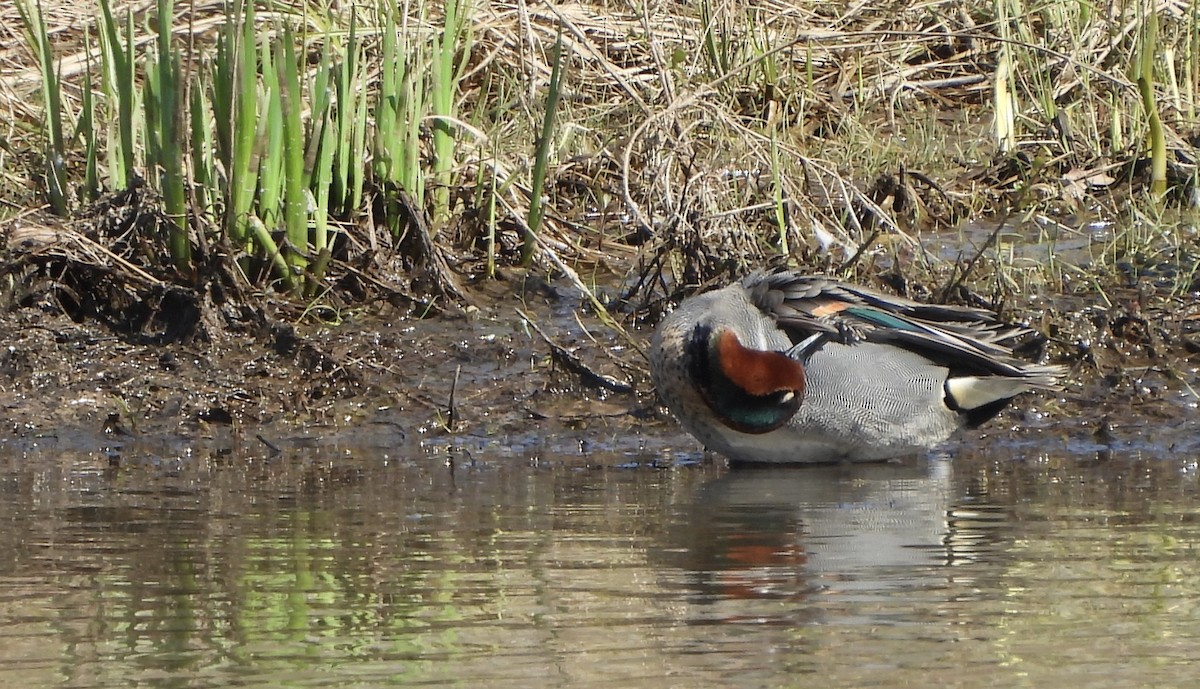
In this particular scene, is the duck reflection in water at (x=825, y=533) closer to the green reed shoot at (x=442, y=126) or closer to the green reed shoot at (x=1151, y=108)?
the green reed shoot at (x=442, y=126)

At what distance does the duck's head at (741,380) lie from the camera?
5609 mm

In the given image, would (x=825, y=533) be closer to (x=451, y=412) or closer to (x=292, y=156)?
(x=451, y=412)

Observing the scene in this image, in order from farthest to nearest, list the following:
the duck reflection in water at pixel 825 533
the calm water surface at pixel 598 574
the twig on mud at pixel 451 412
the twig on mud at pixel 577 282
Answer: the twig on mud at pixel 577 282 → the twig on mud at pixel 451 412 → the duck reflection in water at pixel 825 533 → the calm water surface at pixel 598 574

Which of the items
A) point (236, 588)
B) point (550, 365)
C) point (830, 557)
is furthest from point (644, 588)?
point (550, 365)

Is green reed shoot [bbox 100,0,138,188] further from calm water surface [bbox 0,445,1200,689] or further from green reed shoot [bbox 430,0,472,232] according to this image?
calm water surface [bbox 0,445,1200,689]

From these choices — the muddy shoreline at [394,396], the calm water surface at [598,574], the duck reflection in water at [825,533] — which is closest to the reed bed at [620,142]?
the muddy shoreline at [394,396]

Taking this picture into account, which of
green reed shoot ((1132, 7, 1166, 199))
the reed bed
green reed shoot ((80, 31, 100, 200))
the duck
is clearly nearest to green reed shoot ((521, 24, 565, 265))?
the reed bed

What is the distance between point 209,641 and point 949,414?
10.9 ft

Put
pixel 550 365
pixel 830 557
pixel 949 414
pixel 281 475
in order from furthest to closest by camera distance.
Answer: pixel 550 365, pixel 949 414, pixel 281 475, pixel 830 557

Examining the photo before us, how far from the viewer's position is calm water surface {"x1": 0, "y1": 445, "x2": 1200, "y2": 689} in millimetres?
3184

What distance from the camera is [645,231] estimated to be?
23.4ft

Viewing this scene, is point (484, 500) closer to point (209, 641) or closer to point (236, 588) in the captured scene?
point (236, 588)

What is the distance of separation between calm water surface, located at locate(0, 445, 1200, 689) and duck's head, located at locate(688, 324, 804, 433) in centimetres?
20

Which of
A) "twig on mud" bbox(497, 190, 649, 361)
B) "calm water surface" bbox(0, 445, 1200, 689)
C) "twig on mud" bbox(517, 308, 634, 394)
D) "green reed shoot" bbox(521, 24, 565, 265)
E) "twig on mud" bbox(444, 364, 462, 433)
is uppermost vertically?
"green reed shoot" bbox(521, 24, 565, 265)
